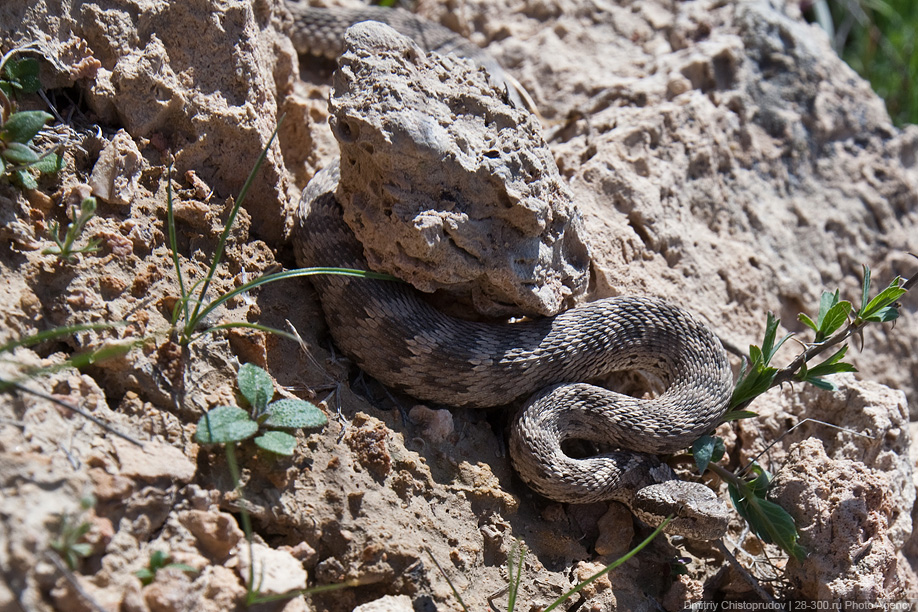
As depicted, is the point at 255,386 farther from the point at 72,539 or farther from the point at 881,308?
the point at 881,308

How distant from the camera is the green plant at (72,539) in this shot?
2.18 metres

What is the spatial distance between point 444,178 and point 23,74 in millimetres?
1861

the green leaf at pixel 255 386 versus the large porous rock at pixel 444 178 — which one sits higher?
the large porous rock at pixel 444 178

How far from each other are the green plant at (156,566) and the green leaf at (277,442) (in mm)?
506

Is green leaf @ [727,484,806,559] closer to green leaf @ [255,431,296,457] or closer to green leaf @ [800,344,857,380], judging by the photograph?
green leaf @ [800,344,857,380]

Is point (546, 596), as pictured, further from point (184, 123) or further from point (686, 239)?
point (184, 123)

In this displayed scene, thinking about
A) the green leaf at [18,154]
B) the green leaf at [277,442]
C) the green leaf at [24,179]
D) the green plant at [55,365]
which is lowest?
the green leaf at [277,442]

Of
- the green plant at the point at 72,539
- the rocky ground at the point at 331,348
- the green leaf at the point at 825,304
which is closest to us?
the green plant at the point at 72,539

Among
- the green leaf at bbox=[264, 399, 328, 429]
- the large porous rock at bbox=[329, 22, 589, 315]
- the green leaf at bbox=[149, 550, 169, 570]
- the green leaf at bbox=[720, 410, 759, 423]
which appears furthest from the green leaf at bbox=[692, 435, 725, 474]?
the green leaf at bbox=[149, 550, 169, 570]

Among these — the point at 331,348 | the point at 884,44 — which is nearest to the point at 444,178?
the point at 331,348

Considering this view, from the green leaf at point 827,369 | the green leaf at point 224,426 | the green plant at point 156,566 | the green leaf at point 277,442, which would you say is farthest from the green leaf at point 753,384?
the green plant at point 156,566

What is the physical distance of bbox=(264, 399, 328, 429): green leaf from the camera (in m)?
2.86

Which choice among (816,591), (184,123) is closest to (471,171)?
(184,123)

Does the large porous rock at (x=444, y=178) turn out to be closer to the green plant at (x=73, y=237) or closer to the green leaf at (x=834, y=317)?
the green plant at (x=73, y=237)
